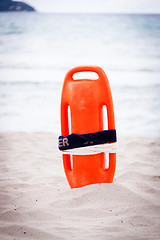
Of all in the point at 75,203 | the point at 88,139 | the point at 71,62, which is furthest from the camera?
the point at 71,62

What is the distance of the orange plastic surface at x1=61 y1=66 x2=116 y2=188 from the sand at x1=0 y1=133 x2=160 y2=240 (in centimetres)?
7

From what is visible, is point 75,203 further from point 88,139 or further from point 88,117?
point 88,117

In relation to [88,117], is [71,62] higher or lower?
lower

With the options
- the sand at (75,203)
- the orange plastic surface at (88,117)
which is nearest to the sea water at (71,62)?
the sand at (75,203)

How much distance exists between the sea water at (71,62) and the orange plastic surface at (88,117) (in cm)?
223

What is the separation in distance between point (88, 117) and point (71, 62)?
31.0 ft

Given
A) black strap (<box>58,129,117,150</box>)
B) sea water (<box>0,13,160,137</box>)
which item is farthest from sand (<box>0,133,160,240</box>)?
sea water (<box>0,13,160,137</box>)

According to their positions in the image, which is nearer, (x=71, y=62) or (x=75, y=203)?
(x=75, y=203)

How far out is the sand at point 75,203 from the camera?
110 centimetres

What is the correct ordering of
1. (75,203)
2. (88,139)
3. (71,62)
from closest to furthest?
(75,203) < (88,139) < (71,62)

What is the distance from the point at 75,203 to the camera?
137 cm

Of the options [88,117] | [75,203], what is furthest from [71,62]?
[75,203]

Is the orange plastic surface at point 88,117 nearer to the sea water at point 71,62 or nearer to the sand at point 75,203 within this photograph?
the sand at point 75,203

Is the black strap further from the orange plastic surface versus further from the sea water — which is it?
the sea water
